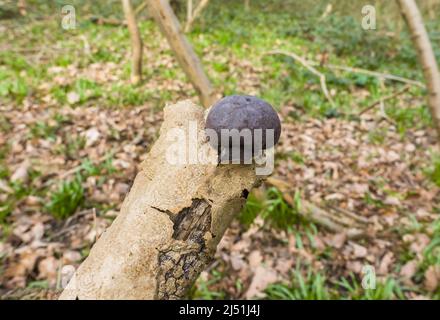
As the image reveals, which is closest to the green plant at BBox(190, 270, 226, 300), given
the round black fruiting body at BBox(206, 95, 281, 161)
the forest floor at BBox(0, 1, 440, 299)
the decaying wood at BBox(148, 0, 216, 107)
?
the forest floor at BBox(0, 1, 440, 299)

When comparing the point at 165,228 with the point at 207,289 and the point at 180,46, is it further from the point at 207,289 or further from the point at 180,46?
the point at 180,46

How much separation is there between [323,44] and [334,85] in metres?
2.33

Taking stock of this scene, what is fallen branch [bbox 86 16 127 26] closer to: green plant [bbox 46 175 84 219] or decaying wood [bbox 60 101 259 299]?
green plant [bbox 46 175 84 219]

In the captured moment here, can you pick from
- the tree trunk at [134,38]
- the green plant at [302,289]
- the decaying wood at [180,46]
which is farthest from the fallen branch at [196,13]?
the green plant at [302,289]

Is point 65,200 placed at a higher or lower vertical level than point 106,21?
lower

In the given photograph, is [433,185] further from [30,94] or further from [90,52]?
[90,52]

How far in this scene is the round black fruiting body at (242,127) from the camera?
3.10 feet

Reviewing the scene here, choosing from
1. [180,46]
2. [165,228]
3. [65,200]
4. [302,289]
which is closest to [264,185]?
[302,289]

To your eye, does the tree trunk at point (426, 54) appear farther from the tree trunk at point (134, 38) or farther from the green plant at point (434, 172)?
the tree trunk at point (134, 38)

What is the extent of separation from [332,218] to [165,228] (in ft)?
8.44

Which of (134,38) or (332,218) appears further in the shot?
(134,38)

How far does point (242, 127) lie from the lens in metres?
0.95

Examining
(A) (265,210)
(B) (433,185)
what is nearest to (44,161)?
(A) (265,210)

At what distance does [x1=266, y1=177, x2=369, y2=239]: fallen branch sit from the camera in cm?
299
